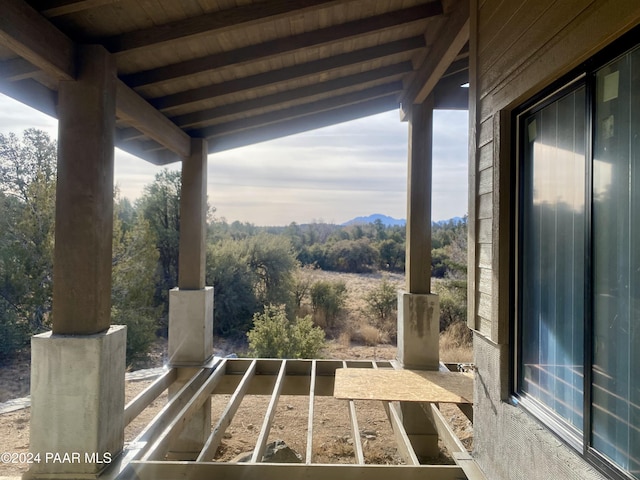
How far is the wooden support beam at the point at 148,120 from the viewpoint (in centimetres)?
324

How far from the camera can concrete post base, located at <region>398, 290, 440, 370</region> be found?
171 inches

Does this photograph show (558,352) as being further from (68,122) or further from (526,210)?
(68,122)

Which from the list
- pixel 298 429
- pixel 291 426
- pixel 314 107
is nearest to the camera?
pixel 314 107

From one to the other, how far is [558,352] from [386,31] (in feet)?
9.65

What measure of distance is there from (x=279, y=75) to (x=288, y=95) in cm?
48

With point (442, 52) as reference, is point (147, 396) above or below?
below

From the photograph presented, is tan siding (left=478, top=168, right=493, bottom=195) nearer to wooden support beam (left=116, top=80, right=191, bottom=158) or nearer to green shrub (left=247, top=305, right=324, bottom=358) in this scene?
wooden support beam (left=116, top=80, right=191, bottom=158)

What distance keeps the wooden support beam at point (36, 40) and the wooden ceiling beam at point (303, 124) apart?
255cm

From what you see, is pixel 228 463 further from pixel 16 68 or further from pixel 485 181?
pixel 16 68

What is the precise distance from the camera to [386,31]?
3375 millimetres

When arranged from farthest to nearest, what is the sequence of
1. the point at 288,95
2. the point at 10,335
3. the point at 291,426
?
the point at 10,335 < the point at 291,426 < the point at 288,95

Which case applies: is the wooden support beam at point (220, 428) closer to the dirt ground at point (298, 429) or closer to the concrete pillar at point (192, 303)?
the concrete pillar at point (192, 303)

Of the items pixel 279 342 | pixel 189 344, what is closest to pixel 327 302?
pixel 279 342

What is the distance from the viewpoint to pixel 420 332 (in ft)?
14.3
